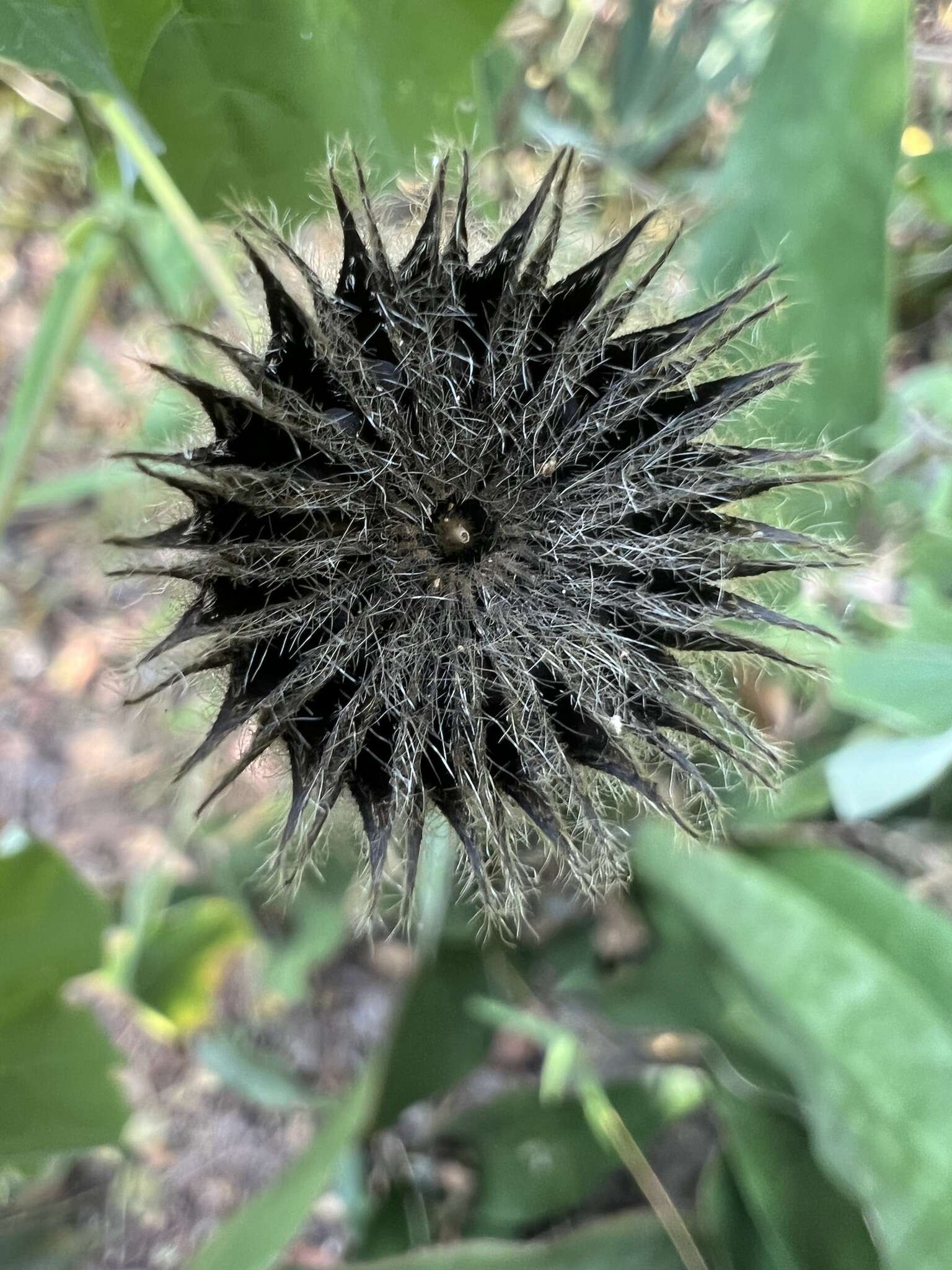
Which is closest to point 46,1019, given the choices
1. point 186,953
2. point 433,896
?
point 186,953

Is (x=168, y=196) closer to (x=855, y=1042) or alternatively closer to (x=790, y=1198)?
(x=855, y=1042)

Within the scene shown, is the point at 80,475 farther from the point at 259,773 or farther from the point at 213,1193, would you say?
the point at 213,1193

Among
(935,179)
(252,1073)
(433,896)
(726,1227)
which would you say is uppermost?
(935,179)

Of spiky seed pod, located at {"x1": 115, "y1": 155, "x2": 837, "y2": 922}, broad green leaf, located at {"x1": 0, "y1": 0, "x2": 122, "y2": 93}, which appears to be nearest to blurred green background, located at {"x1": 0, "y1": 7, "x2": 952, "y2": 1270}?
broad green leaf, located at {"x1": 0, "y1": 0, "x2": 122, "y2": 93}

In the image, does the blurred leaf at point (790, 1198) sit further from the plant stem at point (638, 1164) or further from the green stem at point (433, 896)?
the green stem at point (433, 896)

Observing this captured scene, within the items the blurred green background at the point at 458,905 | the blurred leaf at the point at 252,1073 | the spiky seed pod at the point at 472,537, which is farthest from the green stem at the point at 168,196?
the blurred leaf at the point at 252,1073

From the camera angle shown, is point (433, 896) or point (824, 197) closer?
point (824, 197)

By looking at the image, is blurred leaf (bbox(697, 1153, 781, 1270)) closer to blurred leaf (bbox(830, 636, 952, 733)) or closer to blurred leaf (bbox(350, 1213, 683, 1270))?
blurred leaf (bbox(350, 1213, 683, 1270))
